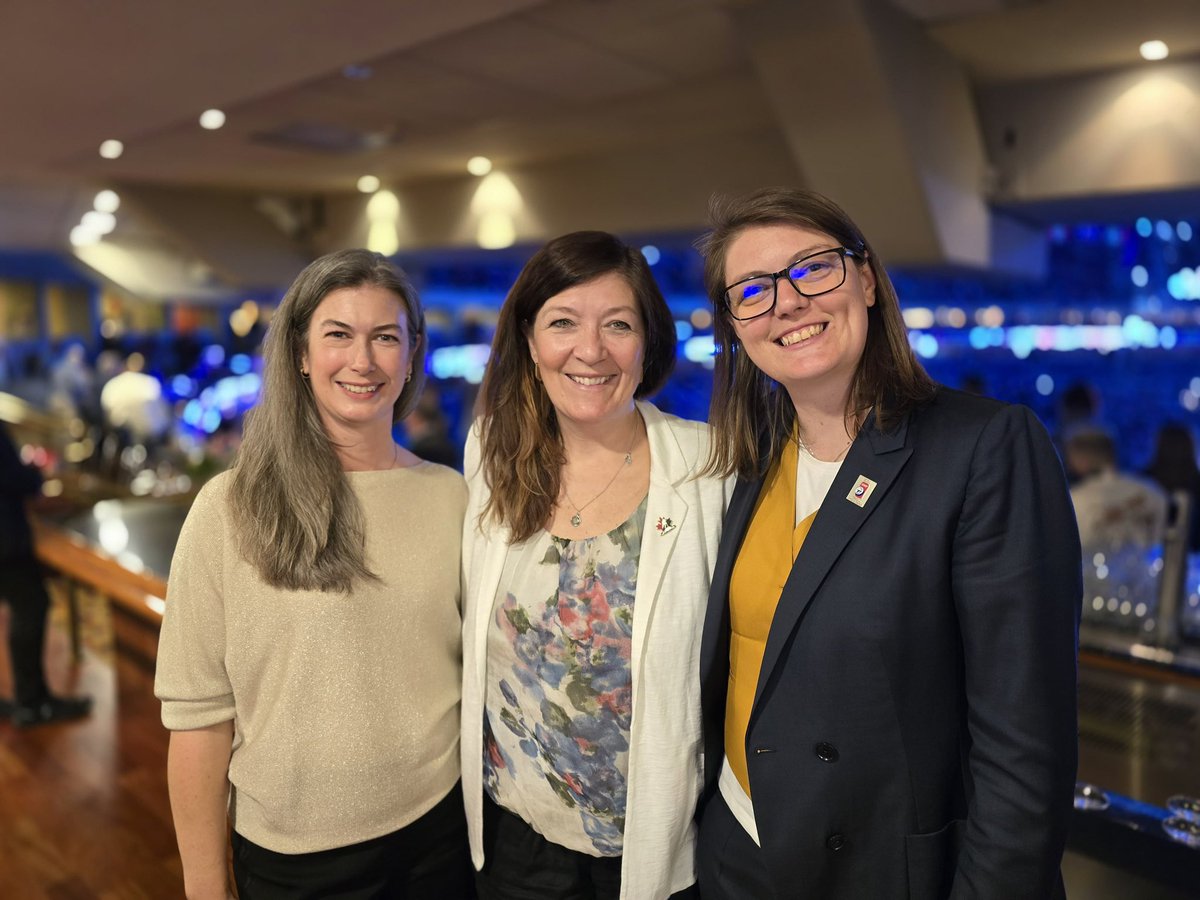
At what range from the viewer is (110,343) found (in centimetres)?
1510

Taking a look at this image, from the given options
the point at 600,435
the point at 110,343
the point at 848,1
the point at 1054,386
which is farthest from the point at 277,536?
the point at 110,343

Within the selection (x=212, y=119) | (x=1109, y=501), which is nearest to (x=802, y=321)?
(x=1109, y=501)

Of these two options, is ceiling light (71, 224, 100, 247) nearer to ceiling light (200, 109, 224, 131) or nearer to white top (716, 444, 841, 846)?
ceiling light (200, 109, 224, 131)

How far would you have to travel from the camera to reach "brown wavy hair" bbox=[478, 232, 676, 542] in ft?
5.41

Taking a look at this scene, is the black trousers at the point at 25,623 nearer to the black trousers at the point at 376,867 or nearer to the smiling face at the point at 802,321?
the black trousers at the point at 376,867

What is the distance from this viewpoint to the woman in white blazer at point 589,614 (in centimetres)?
155

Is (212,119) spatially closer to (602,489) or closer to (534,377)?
(534,377)

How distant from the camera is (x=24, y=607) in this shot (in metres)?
4.62

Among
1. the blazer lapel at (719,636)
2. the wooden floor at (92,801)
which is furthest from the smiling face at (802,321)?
the wooden floor at (92,801)

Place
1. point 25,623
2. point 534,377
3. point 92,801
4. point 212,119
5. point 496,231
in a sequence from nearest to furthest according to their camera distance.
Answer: point 534,377 → point 92,801 → point 25,623 → point 212,119 → point 496,231

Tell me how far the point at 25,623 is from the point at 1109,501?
17.0ft

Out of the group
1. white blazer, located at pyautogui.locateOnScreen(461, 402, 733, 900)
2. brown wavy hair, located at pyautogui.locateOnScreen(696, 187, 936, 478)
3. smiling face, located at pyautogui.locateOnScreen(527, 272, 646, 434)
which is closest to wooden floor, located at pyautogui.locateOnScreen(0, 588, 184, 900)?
white blazer, located at pyautogui.locateOnScreen(461, 402, 733, 900)

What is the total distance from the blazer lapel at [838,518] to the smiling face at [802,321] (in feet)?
0.38

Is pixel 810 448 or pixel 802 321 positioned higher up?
pixel 802 321
